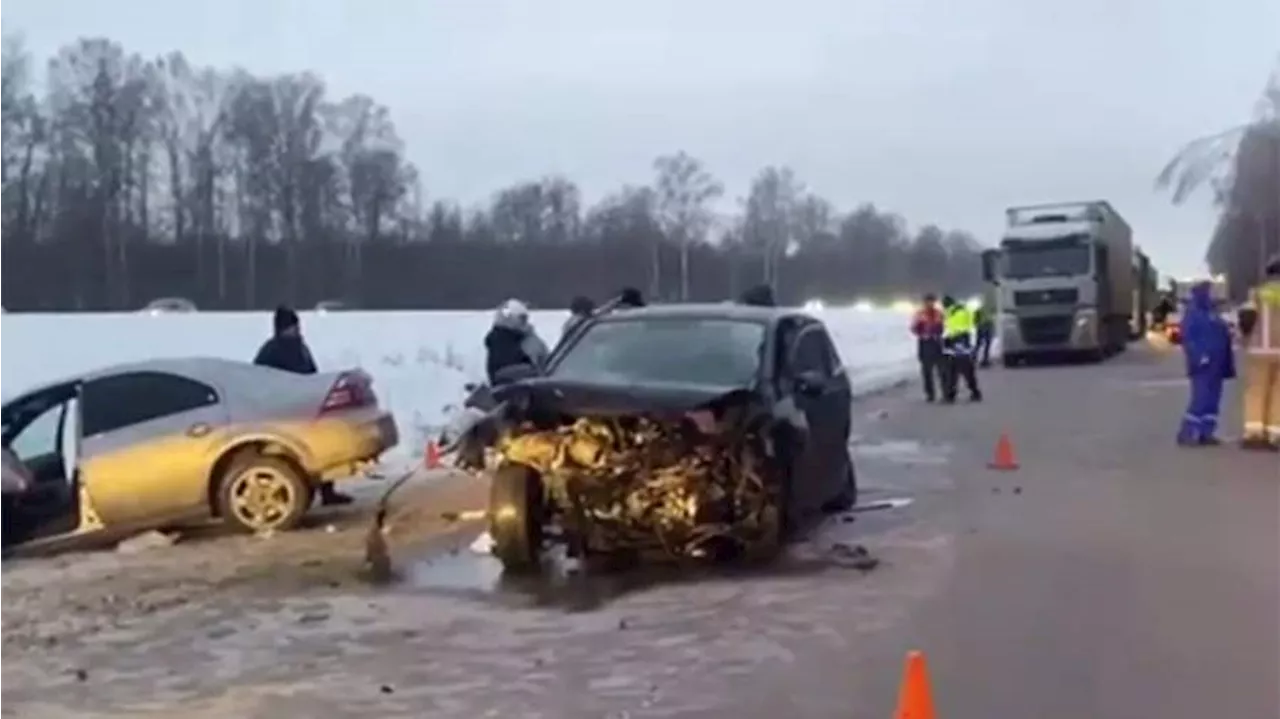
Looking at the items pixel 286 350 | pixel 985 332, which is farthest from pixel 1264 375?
pixel 985 332

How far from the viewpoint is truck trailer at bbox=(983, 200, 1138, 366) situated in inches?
1640

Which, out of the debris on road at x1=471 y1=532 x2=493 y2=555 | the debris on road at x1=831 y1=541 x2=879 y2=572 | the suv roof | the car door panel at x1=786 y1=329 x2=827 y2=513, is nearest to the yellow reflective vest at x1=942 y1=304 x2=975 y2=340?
the suv roof

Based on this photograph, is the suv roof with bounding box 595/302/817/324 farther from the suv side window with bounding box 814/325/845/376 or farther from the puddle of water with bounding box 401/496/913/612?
the puddle of water with bounding box 401/496/913/612

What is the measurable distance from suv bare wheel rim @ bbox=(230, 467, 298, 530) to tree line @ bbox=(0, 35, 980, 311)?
64416 millimetres

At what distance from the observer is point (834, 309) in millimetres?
88000

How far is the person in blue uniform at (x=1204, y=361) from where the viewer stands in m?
19.1

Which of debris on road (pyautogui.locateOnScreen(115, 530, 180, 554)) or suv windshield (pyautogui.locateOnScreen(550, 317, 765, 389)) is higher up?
suv windshield (pyautogui.locateOnScreen(550, 317, 765, 389))

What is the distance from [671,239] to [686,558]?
7838cm

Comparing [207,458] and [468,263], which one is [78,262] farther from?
[207,458]

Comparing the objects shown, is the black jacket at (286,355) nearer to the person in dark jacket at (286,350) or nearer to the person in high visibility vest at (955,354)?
the person in dark jacket at (286,350)

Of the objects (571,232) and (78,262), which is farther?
(571,232)

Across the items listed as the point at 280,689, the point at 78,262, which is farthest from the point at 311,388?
the point at 78,262

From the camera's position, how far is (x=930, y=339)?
27.9 metres

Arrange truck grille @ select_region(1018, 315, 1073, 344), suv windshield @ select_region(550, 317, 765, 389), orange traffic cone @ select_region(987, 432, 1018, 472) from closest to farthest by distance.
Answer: suv windshield @ select_region(550, 317, 765, 389)
orange traffic cone @ select_region(987, 432, 1018, 472)
truck grille @ select_region(1018, 315, 1073, 344)
